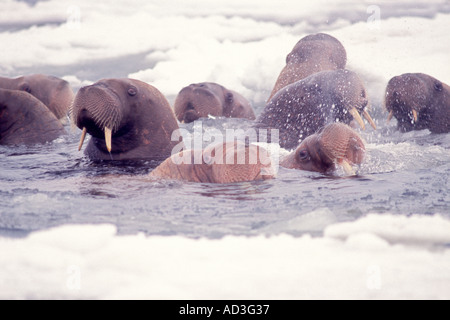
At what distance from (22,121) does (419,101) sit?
5320mm

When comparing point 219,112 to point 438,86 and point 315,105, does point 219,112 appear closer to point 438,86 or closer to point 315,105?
point 438,86

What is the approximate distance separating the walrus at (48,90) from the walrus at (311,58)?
4.32 m

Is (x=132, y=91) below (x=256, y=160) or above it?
above

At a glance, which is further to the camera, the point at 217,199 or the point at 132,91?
the point at 132,91

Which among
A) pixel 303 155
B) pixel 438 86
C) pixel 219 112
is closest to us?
pixel 303 155

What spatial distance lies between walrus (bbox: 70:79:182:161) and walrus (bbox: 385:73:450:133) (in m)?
3.43

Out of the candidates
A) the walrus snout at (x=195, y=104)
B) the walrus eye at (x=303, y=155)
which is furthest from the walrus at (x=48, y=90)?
the walrus eye at (x=303, y=155)

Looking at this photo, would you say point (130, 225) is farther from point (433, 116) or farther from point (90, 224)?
point (433, 116)

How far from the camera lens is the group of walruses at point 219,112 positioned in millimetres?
5160

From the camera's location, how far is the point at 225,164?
4711 mm

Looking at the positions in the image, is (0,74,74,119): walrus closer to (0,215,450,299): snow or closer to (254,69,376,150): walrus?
(254,69,376,150): walrus

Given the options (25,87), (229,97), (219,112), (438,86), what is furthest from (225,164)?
(229,97)

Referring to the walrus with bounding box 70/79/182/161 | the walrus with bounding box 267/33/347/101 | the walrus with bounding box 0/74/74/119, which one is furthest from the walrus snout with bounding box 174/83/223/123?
the walrus with bounding box 70/79/182/161

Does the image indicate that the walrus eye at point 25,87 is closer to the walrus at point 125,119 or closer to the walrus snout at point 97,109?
the walrus at point 125,119
